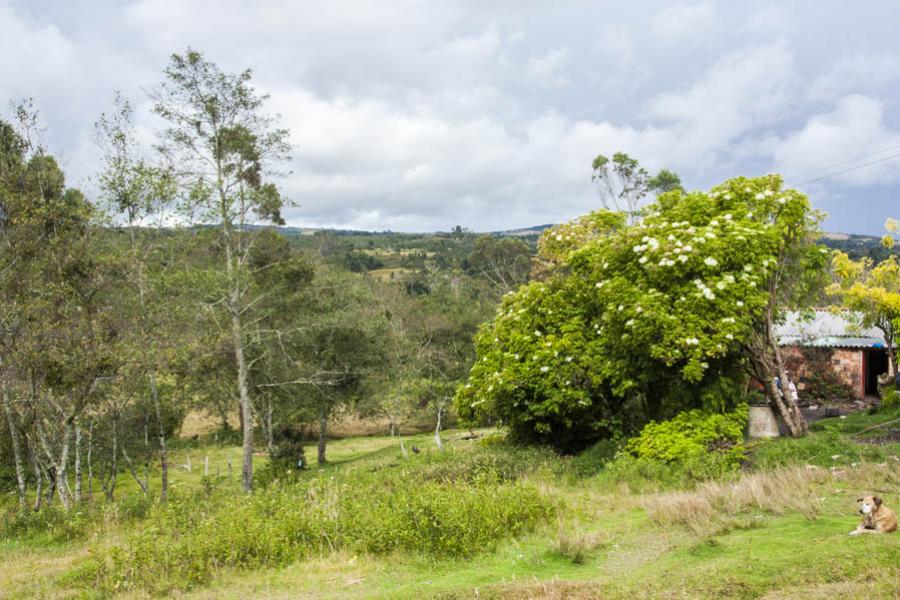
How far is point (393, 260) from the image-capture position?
99688 millimetres

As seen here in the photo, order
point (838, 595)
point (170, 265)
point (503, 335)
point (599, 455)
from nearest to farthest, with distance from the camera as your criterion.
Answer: point (838, 595), point (599, 455), point (503, 335), point (170, 265)

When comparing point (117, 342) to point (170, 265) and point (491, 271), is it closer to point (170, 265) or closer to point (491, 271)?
point (170, 265)

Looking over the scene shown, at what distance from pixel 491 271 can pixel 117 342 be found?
44955 mm

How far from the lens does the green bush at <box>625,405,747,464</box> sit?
39.5 ft

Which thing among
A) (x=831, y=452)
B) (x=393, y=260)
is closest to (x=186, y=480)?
(x=831, y=452)

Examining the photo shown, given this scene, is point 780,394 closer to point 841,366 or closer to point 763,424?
point 763,424

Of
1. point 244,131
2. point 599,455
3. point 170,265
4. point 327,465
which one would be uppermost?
point 244,131

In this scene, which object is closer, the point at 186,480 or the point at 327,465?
the point at 186,480

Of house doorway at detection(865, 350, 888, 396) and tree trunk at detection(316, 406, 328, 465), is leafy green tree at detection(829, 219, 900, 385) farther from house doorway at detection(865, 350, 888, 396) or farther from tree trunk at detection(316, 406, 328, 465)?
tree trunk at detection(316, 406, 328, 465)

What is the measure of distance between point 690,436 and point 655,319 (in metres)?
2.30

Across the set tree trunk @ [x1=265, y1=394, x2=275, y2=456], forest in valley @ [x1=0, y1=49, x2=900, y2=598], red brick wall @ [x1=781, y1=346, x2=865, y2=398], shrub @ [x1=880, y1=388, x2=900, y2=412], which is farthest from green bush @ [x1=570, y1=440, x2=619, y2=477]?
tree trunk @ [x1=265, y1=394, x2=275, y2=456]

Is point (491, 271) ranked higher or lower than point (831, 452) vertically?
higher

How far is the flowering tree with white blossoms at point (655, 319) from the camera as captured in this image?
41.1 ft

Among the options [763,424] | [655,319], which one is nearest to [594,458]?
[655,319]
